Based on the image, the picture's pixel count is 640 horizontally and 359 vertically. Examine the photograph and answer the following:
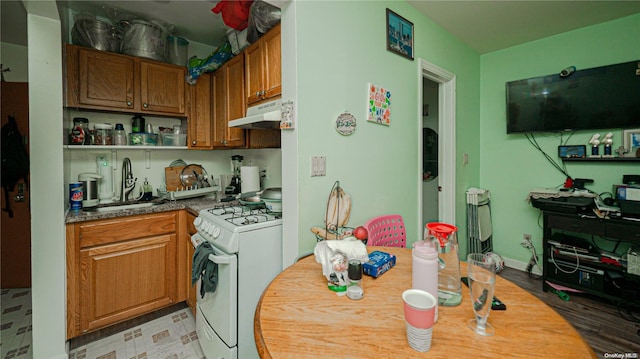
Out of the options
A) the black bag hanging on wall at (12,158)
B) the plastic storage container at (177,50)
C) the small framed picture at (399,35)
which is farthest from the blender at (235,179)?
the black bag hanging on wall at (12,158)

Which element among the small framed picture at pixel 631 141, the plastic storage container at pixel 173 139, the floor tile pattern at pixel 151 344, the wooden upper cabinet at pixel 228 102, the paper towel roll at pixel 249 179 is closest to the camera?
the floor tile pattern at pixel 151 344

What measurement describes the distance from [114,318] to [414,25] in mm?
3344

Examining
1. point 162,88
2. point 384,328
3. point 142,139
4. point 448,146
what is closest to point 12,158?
point 142,139

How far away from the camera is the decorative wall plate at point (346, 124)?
1677mm

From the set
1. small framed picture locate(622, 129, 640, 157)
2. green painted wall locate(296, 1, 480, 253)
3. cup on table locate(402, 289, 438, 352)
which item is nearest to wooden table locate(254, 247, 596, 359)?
cup on table locate(402, 289, 438, 352)

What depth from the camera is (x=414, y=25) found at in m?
2.22

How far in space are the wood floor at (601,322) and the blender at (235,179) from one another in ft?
10.2

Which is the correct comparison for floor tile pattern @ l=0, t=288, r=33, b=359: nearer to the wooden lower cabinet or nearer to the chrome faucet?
the wooden lower cabinet

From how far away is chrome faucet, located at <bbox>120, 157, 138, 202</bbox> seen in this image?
2.48 metres

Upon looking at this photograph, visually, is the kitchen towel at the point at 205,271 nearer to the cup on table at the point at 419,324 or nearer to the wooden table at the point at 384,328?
the wooden table at the point at 384,328

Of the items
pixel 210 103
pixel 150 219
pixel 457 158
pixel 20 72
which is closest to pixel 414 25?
pixel 457 158

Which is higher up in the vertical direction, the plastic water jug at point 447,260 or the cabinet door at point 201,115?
the cabinet door at point 201,115

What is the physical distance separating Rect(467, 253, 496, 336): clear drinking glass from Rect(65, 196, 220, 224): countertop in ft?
6.34

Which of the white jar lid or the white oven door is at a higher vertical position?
the white jar lid
